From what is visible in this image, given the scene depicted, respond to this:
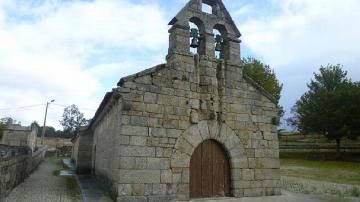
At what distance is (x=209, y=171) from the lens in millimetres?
9453

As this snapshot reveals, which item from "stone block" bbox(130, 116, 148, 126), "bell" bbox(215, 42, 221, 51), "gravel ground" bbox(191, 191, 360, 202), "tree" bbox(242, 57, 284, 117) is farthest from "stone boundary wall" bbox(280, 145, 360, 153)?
"stone block" bbox(130, 116, 148, 126)

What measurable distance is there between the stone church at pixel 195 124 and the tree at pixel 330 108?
22.5 m

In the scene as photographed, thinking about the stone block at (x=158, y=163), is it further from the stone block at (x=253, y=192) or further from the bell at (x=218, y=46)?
the bell at (x=218, y=46)

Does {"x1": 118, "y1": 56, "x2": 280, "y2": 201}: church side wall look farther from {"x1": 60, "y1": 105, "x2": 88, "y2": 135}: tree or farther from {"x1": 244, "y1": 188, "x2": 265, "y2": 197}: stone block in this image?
{"x1": 60, "y1": 105, "x2": 88, "y2": 135}: tree

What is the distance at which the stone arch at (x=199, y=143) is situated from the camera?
873 cm

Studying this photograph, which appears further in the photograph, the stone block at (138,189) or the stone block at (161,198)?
the stone block at (161,198)

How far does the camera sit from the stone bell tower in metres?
9.44

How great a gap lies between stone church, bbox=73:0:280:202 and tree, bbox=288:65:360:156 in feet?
73.9

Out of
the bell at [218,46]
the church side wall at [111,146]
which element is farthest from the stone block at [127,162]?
the bell at [218,46]

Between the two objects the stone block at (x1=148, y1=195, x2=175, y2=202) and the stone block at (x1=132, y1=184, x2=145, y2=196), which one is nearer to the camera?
the stone block at (x1=132, y1=184, x2=145, y2=196)

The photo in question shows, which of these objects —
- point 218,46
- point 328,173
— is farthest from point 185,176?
point 328,173

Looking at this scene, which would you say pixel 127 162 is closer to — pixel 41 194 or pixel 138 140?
pixel 138 140

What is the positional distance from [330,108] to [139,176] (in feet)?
92.3

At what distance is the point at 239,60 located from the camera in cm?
1064
